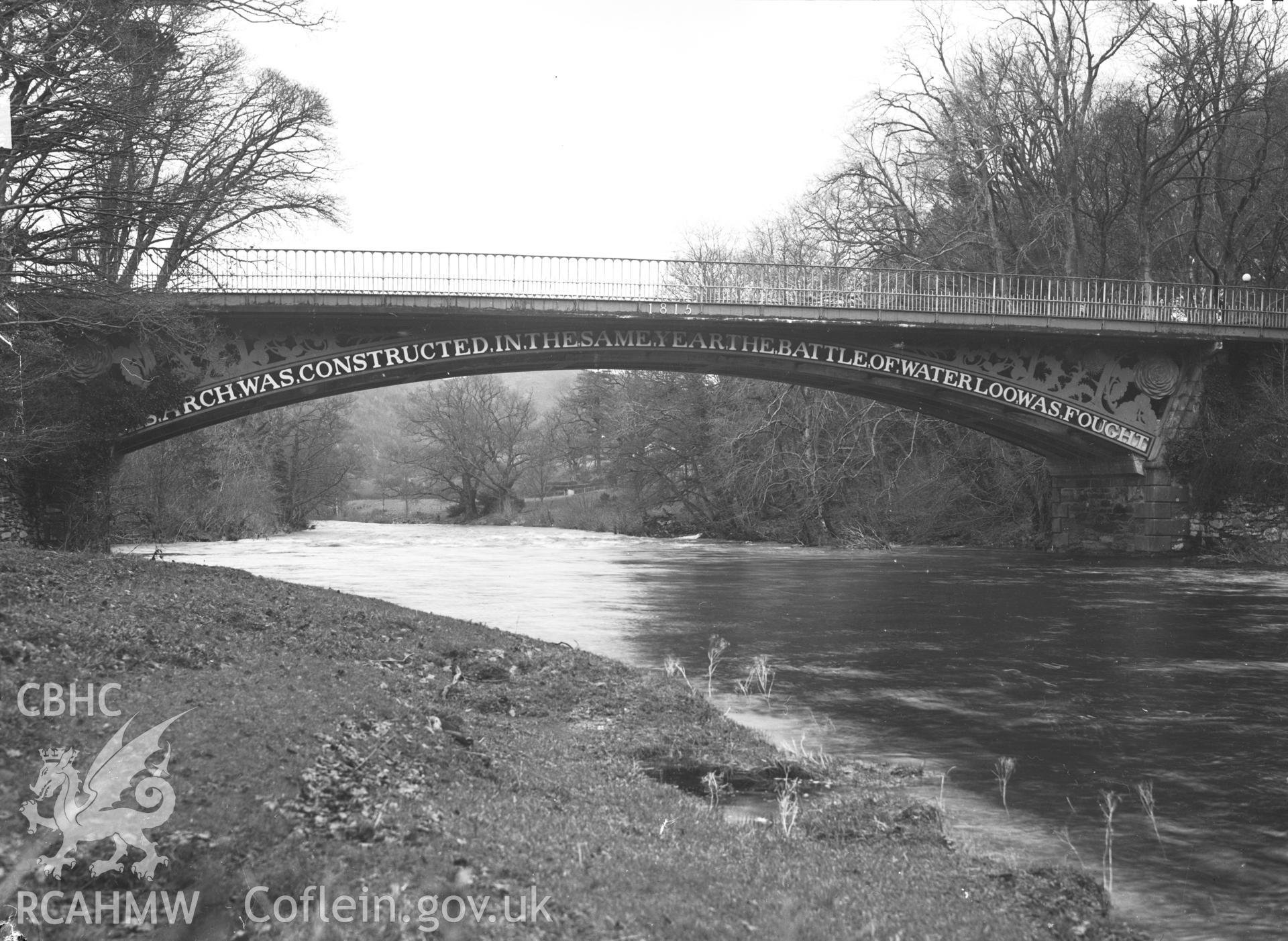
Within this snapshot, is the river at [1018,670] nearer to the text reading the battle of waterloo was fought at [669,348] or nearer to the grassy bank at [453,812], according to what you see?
the grassy bank at [453,812]

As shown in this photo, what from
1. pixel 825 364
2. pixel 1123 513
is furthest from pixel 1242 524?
pixel 825 364

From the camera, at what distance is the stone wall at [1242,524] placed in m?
33.9

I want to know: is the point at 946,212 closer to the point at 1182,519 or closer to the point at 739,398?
the point at 739,398

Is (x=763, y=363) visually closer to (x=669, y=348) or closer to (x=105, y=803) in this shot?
(x=669, y=348)

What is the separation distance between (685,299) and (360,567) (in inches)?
443

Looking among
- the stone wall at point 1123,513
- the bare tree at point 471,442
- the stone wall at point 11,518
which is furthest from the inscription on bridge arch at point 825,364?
the bare tree at point 471,442

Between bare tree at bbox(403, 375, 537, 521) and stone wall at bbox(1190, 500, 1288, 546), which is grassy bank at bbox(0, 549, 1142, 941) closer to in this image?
stone wall at bbox(1190, 500, 1288, 546)

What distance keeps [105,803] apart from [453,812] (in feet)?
5.68

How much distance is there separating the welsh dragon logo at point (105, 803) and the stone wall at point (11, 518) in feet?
69.5

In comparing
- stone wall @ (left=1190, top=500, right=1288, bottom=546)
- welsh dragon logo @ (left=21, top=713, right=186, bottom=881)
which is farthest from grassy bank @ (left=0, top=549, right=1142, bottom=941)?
stone wall @ (left=1190, top=500, right=1288, bottom=546)

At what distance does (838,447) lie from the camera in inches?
1736

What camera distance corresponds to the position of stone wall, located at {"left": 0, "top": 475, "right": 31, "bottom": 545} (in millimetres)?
24422

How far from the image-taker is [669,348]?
32750 millimetres

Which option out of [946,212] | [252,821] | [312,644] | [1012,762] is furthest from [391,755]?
[946,212]
